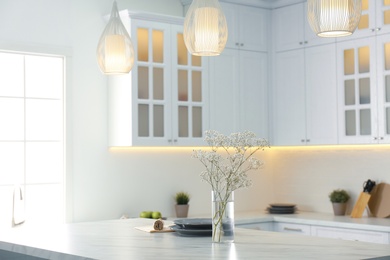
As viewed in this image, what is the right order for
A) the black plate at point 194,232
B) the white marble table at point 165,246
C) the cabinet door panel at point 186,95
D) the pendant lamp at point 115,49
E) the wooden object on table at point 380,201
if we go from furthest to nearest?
the cabinet door panel at point 186,95, the wooden object on table at point 380,201, the pendant lamp at point 115,49, the black plate at point 194,232, the white marble table at point 165,246

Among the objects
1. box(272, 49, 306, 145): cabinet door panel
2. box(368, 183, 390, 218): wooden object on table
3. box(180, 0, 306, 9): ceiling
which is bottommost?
box(368, 183, 390, 218): wooden object on table

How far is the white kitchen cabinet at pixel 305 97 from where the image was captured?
248 inches

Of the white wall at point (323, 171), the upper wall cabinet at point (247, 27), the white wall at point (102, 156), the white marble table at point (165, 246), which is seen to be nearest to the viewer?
the white marble table at point (165, 246)

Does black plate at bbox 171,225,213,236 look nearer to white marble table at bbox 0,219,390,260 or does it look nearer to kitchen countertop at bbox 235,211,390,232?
white marble table at bbox 0,219,390,260

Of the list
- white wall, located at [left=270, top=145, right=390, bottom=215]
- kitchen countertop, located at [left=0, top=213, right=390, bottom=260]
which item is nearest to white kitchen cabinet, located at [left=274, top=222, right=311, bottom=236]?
white wall, located at [left=270, top=145, right=390, bottom=215]

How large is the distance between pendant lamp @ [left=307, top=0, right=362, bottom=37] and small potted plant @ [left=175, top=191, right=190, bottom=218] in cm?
315

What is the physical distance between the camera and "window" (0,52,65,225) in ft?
18.5

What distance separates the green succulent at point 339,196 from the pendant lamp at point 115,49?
9.40ft

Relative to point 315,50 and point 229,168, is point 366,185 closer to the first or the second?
point 315,50

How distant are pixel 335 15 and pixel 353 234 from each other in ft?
8.83

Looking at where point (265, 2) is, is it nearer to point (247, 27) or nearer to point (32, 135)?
point (247, 27)

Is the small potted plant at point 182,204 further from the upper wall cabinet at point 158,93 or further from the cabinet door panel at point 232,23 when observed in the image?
the cabinet door panel at point 232,23

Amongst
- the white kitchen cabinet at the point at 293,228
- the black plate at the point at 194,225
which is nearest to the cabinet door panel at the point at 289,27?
the white kitchen cabinet at the point at 293,228

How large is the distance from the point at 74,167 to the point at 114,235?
2.23 metres
